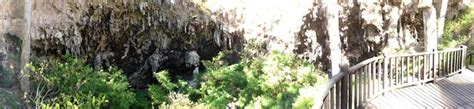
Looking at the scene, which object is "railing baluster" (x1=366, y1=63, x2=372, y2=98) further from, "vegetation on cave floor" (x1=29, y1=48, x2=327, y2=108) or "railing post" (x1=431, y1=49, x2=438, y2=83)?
"vegetation on cave floor" (x1=29, y1=48, x2=327, y2=108)

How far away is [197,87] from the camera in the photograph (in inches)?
421

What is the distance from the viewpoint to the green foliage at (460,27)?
41.8 feet

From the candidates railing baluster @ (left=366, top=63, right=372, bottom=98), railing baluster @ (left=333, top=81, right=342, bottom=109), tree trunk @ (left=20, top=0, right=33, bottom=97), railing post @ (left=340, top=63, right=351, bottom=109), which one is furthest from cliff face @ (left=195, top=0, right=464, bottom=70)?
railing baluster @ (left=333, top=81, right=342, bottom=109)

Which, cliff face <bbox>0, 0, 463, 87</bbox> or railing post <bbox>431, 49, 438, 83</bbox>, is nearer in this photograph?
railing post <bbox>431, 49, 438, 83</bbox>

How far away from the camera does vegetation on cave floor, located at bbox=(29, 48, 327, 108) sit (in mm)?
8461

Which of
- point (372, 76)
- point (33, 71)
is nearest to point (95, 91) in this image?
point (33, 71)

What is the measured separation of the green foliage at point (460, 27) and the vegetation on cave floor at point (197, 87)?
5238 mm

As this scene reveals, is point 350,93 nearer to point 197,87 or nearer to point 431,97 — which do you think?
point 431,97

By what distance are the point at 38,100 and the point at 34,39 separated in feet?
8.32

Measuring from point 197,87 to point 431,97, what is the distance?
19.6ft

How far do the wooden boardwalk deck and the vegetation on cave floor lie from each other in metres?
2.15

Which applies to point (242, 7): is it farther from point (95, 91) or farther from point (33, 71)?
point (33, 71)

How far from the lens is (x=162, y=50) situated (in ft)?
40.8

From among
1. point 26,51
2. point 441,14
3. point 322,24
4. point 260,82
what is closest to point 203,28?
point 322,24
